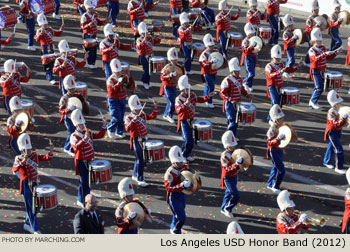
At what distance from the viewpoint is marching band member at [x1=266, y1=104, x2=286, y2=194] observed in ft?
61.1

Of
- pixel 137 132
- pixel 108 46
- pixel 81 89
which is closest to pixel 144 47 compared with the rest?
pixel 108 46

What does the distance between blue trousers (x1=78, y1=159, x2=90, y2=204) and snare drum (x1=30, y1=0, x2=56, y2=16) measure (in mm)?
11201

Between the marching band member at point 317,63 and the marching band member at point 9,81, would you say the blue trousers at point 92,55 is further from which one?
the marching band member at point 317,63

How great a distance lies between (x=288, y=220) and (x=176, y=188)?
2324 mm

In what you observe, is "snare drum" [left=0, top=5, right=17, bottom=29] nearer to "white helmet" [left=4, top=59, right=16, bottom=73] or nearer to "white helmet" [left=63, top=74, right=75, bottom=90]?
"white helmet" [left=4, top=59, right=16, bottom=73]

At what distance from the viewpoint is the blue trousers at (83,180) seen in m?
18.0

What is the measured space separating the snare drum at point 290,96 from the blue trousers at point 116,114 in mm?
4302

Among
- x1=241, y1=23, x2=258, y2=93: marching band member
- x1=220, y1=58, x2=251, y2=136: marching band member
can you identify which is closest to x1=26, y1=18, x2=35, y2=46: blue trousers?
x1=241, y1=23, x2=258, y2=93: marching band member

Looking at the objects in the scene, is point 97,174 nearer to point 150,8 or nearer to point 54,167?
point 54,167

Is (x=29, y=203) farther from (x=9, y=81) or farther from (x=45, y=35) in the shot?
(x=45, y=35)

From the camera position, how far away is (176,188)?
16547 mm

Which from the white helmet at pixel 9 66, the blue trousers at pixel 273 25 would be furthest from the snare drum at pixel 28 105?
the blue trousers at pixel 273 25

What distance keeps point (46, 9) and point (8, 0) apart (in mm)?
4553

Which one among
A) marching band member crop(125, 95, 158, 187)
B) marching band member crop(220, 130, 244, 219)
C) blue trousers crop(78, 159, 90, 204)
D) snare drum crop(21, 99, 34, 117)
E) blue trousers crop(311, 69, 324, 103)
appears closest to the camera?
marching band member crop(220, 130, 244, 219)
